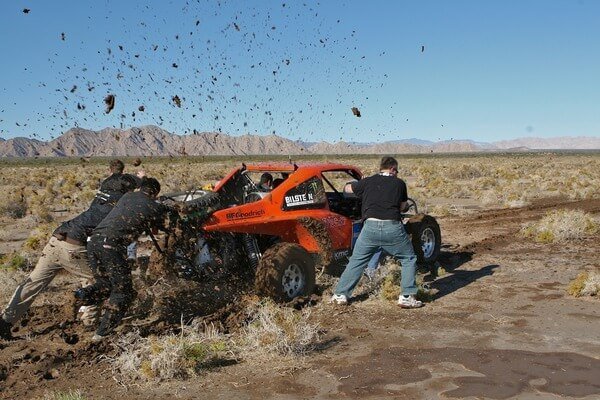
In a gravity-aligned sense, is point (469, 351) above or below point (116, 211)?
below

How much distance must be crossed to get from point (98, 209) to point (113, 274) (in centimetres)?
96

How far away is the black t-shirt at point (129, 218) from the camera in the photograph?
6.37 m

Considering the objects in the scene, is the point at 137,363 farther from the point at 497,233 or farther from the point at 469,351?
the point at 497,233

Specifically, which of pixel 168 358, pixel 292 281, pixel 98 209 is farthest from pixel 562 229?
pixel 168 358

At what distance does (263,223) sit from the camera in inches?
301

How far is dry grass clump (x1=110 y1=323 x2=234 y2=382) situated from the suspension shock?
2098mm

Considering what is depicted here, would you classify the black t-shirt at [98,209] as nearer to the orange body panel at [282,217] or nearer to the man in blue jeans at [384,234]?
the orange body panel at [282,217]

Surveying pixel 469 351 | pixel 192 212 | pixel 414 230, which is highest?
pixel 192 212

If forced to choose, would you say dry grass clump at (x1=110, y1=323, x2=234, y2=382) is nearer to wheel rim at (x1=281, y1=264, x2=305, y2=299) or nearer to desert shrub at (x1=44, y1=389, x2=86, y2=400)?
desert shrub at (x1=44, y1=389, x2=86, y2=400)

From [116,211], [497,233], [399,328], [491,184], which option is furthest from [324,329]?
[491,184]

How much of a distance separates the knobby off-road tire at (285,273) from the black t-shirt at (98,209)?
6.36ft

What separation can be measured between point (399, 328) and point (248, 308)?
71.5 inches

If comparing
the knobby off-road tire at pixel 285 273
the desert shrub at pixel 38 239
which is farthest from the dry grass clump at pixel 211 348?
the desert shrub at pixel 38 239

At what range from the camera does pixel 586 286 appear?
7840mm
